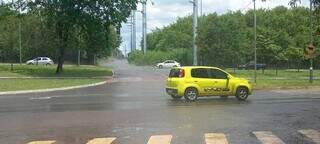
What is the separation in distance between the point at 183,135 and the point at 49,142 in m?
3.13

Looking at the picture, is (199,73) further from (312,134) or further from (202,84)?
(312,134)

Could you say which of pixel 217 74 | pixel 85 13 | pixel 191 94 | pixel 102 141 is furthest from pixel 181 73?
pixel 85 13

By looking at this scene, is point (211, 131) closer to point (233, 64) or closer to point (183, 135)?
point (183, 135)

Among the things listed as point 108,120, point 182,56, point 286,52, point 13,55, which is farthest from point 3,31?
point 108,120

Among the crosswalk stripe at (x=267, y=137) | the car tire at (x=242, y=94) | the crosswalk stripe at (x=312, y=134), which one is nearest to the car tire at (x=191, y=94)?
the car tire at (x=242, y=94)

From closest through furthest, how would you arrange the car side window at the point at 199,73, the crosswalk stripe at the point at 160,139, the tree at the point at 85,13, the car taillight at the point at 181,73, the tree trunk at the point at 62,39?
the crosswalk stripe at the point at 160,139 < the car taillight at the point at 181,73 < the car side window at the point at 199,73 < the tree at the point at 85,13 < the tree trunk at the point at 62,39

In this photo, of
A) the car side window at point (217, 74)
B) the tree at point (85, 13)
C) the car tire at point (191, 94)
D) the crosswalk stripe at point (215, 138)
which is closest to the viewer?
the crosswalk stripe at point (215, 138)

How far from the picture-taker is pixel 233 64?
66188 mm

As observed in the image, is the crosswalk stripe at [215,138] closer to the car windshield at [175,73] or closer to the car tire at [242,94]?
the car windshield at [175,73]

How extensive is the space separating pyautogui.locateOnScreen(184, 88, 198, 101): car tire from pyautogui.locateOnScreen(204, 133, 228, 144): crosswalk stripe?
12.1 meters

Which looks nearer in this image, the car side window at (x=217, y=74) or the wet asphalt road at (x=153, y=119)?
the wet asphalt road at (x=153, y=119)

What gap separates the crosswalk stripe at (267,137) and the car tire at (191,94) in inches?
462

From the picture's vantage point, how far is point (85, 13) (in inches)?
2259

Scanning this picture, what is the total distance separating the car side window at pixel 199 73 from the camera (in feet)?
90.6
